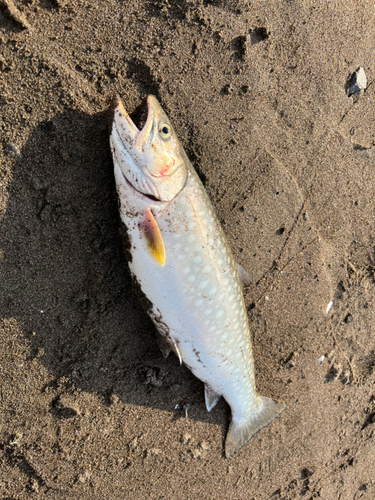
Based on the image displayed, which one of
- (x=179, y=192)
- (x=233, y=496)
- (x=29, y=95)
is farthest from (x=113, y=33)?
(x=233, y=496)

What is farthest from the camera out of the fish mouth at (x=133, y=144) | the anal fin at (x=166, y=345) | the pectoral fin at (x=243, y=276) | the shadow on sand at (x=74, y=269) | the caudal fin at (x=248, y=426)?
the caudal fin at (x=248, y=426)

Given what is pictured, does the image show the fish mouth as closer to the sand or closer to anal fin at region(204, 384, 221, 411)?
the sand

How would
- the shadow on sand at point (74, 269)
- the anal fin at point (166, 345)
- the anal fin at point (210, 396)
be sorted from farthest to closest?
the anal fin at point (210, 396) < the anal fin at point (166, 345) < the shadow on sand at point (74, 269)

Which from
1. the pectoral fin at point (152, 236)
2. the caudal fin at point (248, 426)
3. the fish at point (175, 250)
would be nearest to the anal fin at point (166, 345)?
the fish at point (175, 250)

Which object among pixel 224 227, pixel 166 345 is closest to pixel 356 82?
pixel 224 227

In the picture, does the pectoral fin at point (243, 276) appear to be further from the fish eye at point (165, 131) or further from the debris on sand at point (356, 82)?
the debris on sand at point (356, 82)

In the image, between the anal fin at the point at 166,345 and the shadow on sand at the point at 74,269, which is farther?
the anal fin at the point at 166,345

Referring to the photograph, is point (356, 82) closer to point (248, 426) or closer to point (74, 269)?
point (74, 269)

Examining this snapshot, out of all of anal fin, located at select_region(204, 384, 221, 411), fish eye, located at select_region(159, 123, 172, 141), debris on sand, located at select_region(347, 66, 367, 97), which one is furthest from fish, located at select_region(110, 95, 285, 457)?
debris on sand, located at select_region(347, 66, 367, 97)

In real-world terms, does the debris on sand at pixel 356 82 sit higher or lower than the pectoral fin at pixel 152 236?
higher
